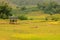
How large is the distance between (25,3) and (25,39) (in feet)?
318

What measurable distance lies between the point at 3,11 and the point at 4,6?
128cm

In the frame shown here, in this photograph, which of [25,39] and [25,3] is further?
[25,3]

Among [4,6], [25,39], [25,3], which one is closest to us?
[25,39]

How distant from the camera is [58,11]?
3334 inches

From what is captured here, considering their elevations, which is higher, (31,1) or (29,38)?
(31,1)

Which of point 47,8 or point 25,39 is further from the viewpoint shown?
point 47,8

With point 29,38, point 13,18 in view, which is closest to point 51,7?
point 13,18

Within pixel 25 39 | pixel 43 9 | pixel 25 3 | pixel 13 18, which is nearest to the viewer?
pixel 25 39

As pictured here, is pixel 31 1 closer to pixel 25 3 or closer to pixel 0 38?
pixel 25 3

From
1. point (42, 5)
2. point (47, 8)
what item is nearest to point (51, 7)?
point (47, 8)

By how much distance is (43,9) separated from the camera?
95.2 m

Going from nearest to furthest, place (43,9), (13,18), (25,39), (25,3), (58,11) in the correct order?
(25,39) → (13,18) → (58,11) → (43,9) → (25,3)

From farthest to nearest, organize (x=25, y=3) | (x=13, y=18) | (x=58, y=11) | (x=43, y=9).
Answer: (x=25, y=3), (x=43, y=9), (x=58, y=11), (x=13, y=18)

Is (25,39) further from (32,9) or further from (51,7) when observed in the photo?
(32,9)
